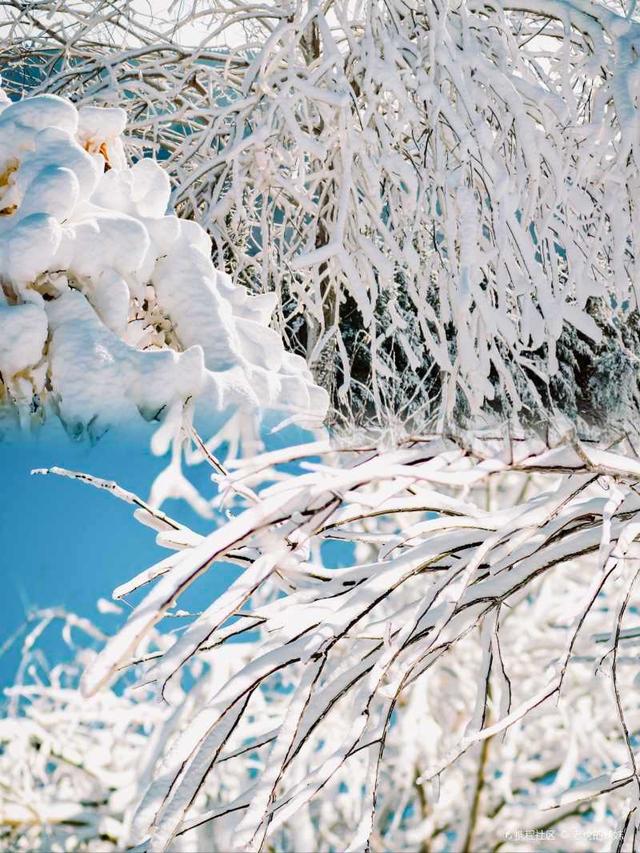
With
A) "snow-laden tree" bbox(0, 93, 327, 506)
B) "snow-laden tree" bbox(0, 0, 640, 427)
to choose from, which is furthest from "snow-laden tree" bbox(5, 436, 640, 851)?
"snow-laden tree" bbox(0, 0, 640, 427)

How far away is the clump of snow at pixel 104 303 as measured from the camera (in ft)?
4.99

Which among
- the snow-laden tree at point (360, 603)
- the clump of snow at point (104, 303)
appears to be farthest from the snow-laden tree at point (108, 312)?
the snow-laden tree at point (360, 603)

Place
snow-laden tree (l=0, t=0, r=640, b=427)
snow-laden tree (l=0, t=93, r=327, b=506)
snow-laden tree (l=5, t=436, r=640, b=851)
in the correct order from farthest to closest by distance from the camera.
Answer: snow-laden tree (l=0, t=0, r=640, b=427) < snow-laden tree (l=0, t=93, r=327, b=506) < snow-laden tree (l=5, t=436, r=640, b=851)

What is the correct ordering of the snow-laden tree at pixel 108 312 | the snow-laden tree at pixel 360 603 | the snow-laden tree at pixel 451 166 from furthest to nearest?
the snow-laden tree at pixel 451 166, the snow-laden tree at pixel 108 312, the snow-laden tree at pixel 360 603

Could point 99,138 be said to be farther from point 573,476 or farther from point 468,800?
point 468,800

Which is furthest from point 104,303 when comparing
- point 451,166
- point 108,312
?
point 451,166

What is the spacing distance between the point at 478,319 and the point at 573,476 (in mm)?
1492

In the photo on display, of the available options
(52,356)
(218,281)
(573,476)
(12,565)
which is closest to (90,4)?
(218,281)

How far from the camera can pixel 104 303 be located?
5.36 feet

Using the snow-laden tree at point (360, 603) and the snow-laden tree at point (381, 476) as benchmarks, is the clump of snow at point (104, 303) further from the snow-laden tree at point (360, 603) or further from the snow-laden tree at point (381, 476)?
the snow-laden tree at point (360, 603)

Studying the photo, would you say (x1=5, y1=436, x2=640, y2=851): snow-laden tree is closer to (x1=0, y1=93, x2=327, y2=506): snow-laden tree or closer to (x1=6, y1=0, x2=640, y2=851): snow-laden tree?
(x1=6, y1=0, x2=640, y2=851): snow-laden tree

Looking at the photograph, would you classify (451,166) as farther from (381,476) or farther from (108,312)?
(381,476)

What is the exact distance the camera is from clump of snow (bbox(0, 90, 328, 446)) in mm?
1521

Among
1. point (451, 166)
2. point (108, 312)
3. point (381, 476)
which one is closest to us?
point (381, 476)
